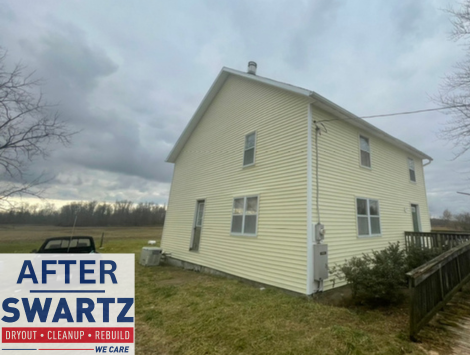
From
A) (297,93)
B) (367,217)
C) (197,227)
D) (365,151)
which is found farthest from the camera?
(197,227)

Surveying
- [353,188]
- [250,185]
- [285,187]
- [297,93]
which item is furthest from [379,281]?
[297,93]

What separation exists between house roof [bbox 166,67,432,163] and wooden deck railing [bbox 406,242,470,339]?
4.54 metres

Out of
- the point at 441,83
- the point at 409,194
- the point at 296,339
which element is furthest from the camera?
the point at 409,194

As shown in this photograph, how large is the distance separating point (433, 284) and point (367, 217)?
12.7 ft

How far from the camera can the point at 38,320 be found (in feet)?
14.3

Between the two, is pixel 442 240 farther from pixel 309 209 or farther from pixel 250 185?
pixel 250 185

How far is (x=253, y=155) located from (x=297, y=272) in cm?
418

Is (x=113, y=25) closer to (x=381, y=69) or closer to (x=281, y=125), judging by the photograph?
(x=281, y=125)

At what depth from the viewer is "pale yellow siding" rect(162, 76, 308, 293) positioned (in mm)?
6105

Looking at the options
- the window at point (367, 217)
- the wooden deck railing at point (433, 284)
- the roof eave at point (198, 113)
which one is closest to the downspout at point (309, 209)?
the wooden deck railing at point (433, 284)

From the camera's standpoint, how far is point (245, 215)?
7547 mm

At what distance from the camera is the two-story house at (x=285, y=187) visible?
6129 millimetres

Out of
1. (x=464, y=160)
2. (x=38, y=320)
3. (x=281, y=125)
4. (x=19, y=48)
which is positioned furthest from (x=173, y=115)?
(x=464, y=160)

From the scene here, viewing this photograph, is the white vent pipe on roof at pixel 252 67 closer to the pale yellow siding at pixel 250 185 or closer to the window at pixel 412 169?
the pale yellow siding at pixel 250 185
